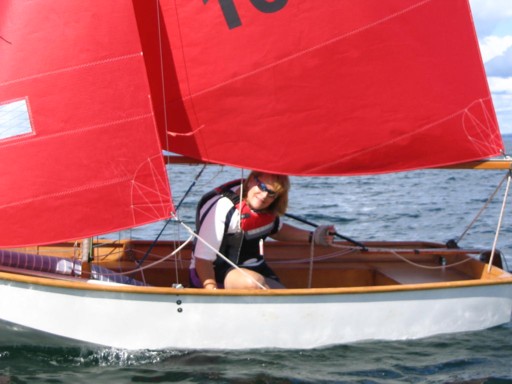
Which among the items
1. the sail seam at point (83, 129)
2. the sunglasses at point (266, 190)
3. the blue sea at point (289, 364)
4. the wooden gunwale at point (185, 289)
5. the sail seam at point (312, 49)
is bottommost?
the blue sea at point (289, 364)

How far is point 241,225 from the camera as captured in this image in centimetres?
505

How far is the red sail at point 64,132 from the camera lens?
4.68 m

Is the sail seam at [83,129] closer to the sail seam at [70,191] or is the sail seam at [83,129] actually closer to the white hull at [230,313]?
the sail seam at [70,191]

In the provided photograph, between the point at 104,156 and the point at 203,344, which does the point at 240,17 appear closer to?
the point at 104,156

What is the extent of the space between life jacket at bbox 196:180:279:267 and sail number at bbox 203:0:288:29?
0.94 meters

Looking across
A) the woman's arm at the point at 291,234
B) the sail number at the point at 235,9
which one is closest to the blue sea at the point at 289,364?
the woman's arm at the point at 291,234

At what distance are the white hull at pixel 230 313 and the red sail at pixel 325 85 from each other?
785mm

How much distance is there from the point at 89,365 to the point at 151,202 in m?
0.97

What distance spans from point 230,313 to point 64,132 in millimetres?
1361

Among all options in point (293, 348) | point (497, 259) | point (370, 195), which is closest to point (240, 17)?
point (293, 348)

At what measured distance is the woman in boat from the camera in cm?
494

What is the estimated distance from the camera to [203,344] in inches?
191

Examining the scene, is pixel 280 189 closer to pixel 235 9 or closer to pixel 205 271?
pixel 205 271

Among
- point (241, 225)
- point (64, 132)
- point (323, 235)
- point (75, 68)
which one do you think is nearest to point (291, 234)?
point (323, 235)
